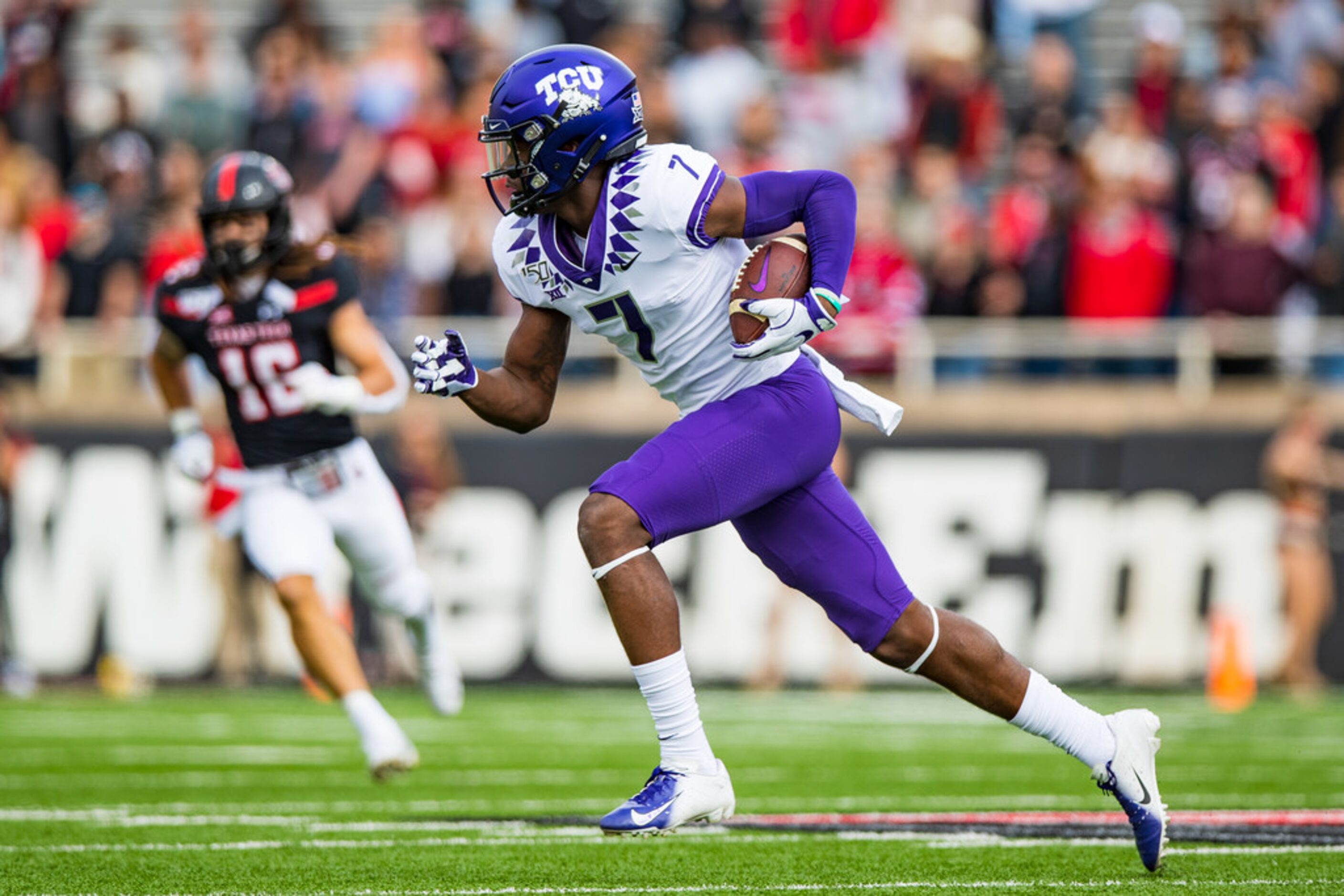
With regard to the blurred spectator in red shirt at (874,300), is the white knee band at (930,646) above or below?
above

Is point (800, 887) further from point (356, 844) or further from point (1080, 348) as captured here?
point (1080, 348)

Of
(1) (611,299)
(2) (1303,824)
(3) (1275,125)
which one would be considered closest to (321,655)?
(1) (611,299)

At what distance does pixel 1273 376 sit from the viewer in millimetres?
12906

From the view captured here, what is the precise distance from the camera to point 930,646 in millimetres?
5137

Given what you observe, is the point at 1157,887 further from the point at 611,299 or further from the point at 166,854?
the point at 166,854

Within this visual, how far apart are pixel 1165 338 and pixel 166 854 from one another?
8.64 metres

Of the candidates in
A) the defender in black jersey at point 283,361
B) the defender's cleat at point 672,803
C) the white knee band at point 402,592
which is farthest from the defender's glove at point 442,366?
the white knee band at point 402,592

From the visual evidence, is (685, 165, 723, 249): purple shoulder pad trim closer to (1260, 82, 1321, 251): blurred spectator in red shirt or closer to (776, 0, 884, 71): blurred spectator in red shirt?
(1260, 82, 1321, 251): blurred spectator in red shirt

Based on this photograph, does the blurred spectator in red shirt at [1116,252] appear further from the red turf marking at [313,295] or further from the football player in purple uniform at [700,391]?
the football player in purple uniform at [700,391]

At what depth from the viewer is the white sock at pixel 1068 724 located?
5.16 m

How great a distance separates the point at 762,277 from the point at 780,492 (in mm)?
523

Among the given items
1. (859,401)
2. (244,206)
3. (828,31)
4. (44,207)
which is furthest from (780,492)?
(44,207)

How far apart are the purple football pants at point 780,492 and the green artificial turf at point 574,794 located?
2.27ft

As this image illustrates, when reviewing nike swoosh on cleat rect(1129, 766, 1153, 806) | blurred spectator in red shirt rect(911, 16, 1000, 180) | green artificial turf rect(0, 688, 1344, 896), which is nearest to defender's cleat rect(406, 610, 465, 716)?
green artificial turf rect(0, 688, 1344, 896)
